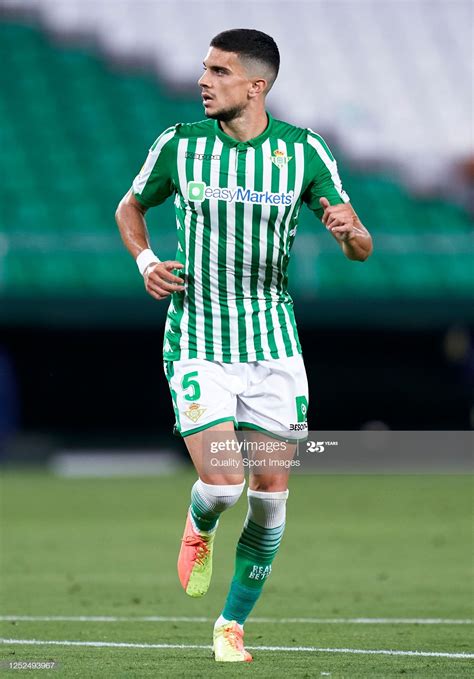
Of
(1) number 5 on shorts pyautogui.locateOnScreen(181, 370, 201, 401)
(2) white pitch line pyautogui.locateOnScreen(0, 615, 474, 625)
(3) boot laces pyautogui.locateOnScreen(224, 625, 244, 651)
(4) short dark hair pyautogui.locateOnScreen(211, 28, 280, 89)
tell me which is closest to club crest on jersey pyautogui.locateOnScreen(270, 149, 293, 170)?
(4) short dark hair pyautogui.locateOnScreen(211, 28, 280, 89)

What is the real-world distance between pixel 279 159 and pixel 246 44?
1.65 feet

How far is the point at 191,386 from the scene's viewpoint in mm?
5793

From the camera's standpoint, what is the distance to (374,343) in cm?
1995

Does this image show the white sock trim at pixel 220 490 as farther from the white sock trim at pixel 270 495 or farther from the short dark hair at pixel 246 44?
the short dark hair at pixel 246 44

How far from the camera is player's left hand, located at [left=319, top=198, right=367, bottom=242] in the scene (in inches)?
219

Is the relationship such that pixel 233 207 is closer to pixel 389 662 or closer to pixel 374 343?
pixel 389 662

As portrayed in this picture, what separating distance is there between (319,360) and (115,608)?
1232 centimetres

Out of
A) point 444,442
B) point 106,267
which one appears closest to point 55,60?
point 106,267

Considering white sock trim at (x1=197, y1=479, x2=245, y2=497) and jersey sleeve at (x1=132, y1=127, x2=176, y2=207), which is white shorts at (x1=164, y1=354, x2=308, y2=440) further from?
jersey sleeve at (x1=132, y1=127, x2=176, y2=207)

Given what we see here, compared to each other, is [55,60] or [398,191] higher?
[55,60]

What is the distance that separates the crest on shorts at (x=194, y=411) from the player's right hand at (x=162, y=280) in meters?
0.48

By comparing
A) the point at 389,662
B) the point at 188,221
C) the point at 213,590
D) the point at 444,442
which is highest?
the point at 188,221

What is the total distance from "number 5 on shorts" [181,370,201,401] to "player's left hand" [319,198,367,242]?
845mm

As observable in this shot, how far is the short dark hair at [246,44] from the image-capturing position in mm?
5785
